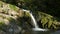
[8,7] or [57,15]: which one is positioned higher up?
[8,7]

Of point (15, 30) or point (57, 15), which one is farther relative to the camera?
point (57, 15)

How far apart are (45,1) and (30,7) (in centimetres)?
233

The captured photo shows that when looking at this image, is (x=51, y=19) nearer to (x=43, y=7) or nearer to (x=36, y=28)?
(x=36, y=28)

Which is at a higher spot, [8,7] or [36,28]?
[8,7]

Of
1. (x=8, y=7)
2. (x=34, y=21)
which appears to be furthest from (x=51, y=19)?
(x=8, y=7)

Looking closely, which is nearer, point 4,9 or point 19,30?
point 19,30

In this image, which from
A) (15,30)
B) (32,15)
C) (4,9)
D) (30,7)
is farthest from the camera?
(30,7)

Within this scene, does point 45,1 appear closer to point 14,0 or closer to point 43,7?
point 43,7

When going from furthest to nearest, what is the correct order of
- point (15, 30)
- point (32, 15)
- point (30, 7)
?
point (30, 7) < point (32, 15) < point (15, 30)

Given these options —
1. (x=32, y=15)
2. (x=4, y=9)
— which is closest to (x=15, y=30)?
(x=4, y=9)

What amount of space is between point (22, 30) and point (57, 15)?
9.25 meters

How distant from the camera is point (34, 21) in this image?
92.8ft

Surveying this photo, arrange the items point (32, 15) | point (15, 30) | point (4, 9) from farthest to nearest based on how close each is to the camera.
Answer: point (32, 15), point (4, 9), point (15, 30)

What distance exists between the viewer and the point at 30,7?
32.2 m
